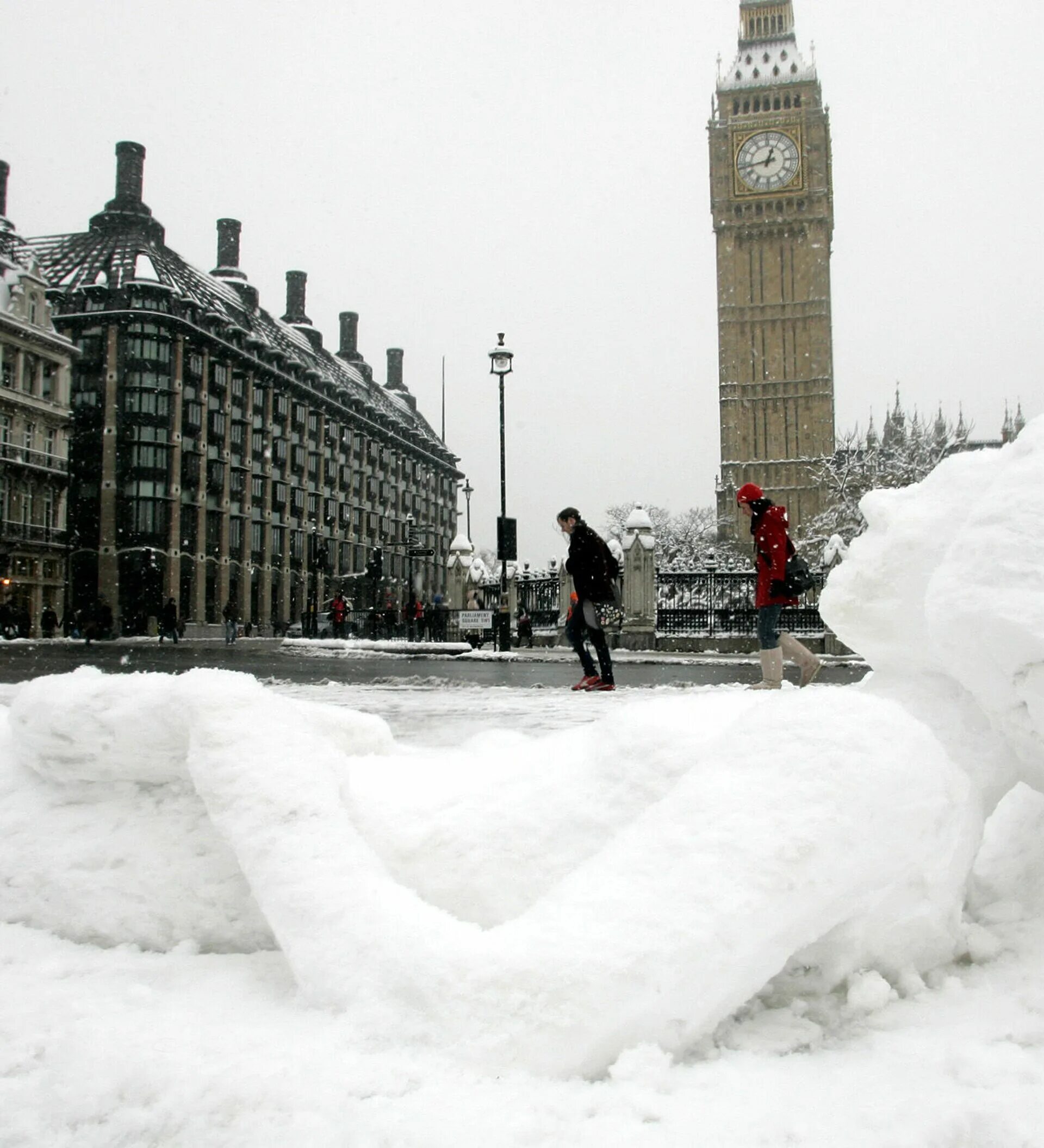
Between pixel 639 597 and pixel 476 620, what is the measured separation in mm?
4416

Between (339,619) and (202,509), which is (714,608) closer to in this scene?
(339,619)

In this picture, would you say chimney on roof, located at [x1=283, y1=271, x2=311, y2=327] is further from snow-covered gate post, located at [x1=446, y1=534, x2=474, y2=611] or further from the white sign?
the white sign

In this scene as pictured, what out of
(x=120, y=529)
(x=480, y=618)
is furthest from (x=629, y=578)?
(x=120, y=529)

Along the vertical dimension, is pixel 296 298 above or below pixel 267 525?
above

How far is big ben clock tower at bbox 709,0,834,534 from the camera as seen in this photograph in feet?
256

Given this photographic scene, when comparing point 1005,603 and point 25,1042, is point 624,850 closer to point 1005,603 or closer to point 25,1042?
point 1005,603

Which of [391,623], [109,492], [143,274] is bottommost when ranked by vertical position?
[391,623]

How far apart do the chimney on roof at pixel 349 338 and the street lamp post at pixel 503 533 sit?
61562mm

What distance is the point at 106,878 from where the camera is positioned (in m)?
2.54

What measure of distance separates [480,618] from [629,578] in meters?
4.20

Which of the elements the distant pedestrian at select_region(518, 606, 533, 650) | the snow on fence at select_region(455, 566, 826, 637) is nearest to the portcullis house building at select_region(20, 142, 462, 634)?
the distant pedestrian at select_region(518, 606, 533, 650)

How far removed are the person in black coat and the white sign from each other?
42.7ft

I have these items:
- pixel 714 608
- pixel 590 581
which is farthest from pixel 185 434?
pixel 590 581

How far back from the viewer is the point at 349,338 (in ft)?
267
